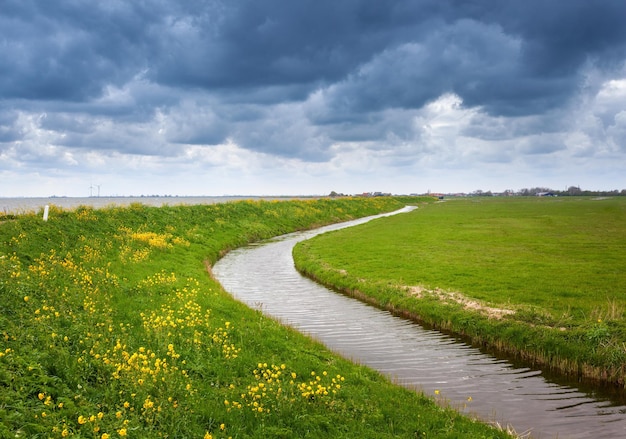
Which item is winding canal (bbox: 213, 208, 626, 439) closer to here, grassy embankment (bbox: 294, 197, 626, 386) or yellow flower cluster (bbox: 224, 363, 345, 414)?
grassy embankment (bbox: 294, 197, 626, 386)

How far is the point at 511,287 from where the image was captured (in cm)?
2612

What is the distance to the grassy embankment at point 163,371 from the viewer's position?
404 inches

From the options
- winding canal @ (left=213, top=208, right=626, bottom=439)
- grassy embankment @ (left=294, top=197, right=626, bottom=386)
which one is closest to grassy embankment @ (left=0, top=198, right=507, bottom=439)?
winding canal @ (left=213, top=208, right=626, bottom=439)

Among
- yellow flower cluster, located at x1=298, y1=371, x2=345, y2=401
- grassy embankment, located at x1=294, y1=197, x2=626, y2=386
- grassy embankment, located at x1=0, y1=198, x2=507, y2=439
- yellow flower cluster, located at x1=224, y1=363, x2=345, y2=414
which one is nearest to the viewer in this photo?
grassy embankment, located at x1=0, y1=198, x2=507, y2=439

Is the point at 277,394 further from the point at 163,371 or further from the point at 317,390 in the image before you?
the point at 163,371

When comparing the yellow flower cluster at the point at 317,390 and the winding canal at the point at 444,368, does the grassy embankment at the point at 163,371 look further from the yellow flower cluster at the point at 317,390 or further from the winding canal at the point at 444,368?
the winding canal at the point at 444,368

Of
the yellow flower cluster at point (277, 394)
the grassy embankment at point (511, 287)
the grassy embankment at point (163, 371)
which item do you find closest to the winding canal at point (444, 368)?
the grassy embankment at point (511, 287)

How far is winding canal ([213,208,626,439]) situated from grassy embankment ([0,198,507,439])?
192 centimetres

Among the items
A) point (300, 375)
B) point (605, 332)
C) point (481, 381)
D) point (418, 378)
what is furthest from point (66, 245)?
point (605, 332)

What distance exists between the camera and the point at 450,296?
25.1m

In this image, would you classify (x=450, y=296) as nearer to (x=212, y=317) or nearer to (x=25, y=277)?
(x=212, y=317)

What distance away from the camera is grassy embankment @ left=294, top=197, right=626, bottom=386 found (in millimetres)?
17625

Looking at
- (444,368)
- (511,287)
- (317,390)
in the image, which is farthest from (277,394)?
(511,287)

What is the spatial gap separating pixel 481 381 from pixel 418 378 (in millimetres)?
2300
